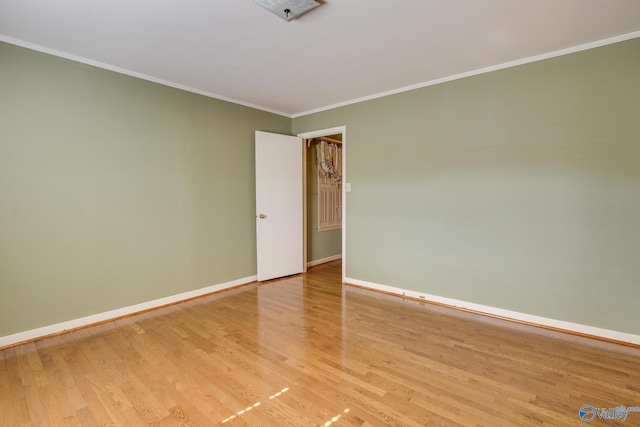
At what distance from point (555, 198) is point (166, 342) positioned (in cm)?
365

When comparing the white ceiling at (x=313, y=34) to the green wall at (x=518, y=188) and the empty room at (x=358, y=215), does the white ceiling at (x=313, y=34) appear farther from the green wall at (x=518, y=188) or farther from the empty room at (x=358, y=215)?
the green wall at (x=518, y=188)

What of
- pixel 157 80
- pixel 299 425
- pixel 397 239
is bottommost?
pixel 299 425

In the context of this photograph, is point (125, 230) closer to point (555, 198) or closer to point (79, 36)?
point (79, 36)

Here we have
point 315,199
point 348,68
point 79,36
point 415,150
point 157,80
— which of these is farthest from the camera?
point 315,199

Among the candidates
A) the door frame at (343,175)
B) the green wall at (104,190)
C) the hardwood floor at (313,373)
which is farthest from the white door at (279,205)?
the hardwood floor at (313,373)

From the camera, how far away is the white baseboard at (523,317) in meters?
2.57

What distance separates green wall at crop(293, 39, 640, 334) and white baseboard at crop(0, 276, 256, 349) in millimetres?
2164

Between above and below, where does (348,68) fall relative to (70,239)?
above

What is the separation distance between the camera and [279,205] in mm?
4508

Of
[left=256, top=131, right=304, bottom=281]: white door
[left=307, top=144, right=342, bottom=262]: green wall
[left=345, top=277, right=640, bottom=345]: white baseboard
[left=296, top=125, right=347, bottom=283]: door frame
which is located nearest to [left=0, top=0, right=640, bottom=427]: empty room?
[left=345, top=277, right=640, bottom=345]: white baseboard

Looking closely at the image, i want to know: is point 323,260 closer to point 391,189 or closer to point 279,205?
point 279,205

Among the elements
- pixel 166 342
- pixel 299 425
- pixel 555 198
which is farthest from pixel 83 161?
pixel 555 198

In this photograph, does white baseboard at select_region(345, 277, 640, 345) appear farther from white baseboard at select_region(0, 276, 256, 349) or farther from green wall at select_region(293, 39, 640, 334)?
white baseboard at select_region(0, 276, 256, 349)

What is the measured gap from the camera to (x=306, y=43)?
8.45 feet
